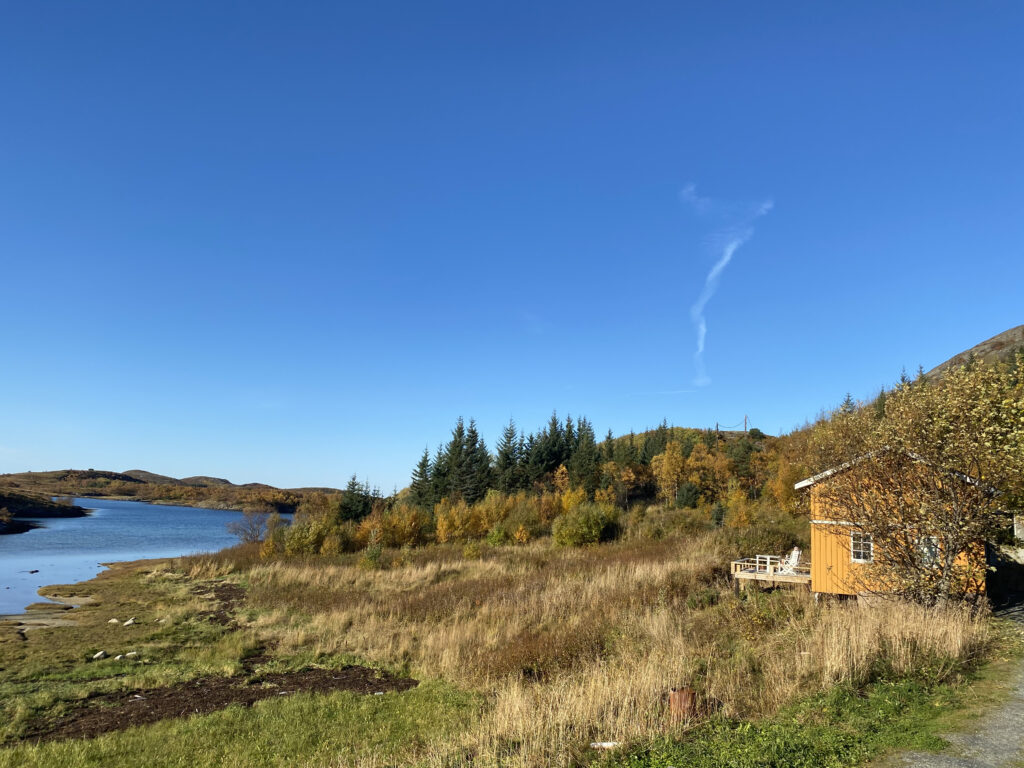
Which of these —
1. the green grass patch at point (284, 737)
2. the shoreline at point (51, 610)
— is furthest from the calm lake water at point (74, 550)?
the green grass patch at point (284, 737)

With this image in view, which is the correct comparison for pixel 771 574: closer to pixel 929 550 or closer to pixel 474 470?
pixel 929 550

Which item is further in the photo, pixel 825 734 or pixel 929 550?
pixel 929 550

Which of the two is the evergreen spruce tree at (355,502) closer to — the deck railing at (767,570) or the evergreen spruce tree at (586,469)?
the evergreen spruce tree at (586,469)

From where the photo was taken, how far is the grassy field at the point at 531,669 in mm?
6879

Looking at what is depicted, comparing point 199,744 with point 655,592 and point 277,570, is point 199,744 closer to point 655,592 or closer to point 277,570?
point 655,592

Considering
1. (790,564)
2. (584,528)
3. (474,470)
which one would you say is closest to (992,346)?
(474,470)

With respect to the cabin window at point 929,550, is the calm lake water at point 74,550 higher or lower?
lower

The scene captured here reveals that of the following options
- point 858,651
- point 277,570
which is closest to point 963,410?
point 858,651

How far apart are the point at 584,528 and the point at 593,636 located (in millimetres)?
22686

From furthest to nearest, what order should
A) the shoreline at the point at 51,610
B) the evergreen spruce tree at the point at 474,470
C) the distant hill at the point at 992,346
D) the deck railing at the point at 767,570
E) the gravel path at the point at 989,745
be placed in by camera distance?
the distant hill at the point at 992,346 → the evergreen spruce tree at the point at 474,470 → the shoreline at the point at 51,610 → the deck railing at the point at 767,570 → the gravel path at the point at 989,745

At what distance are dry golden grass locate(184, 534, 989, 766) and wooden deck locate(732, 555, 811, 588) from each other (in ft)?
2.05

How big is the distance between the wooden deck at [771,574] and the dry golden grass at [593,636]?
62cm

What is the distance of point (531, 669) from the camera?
1234 cm

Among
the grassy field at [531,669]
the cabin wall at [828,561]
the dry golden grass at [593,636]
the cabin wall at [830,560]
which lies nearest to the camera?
the grassy field at [531,669]
